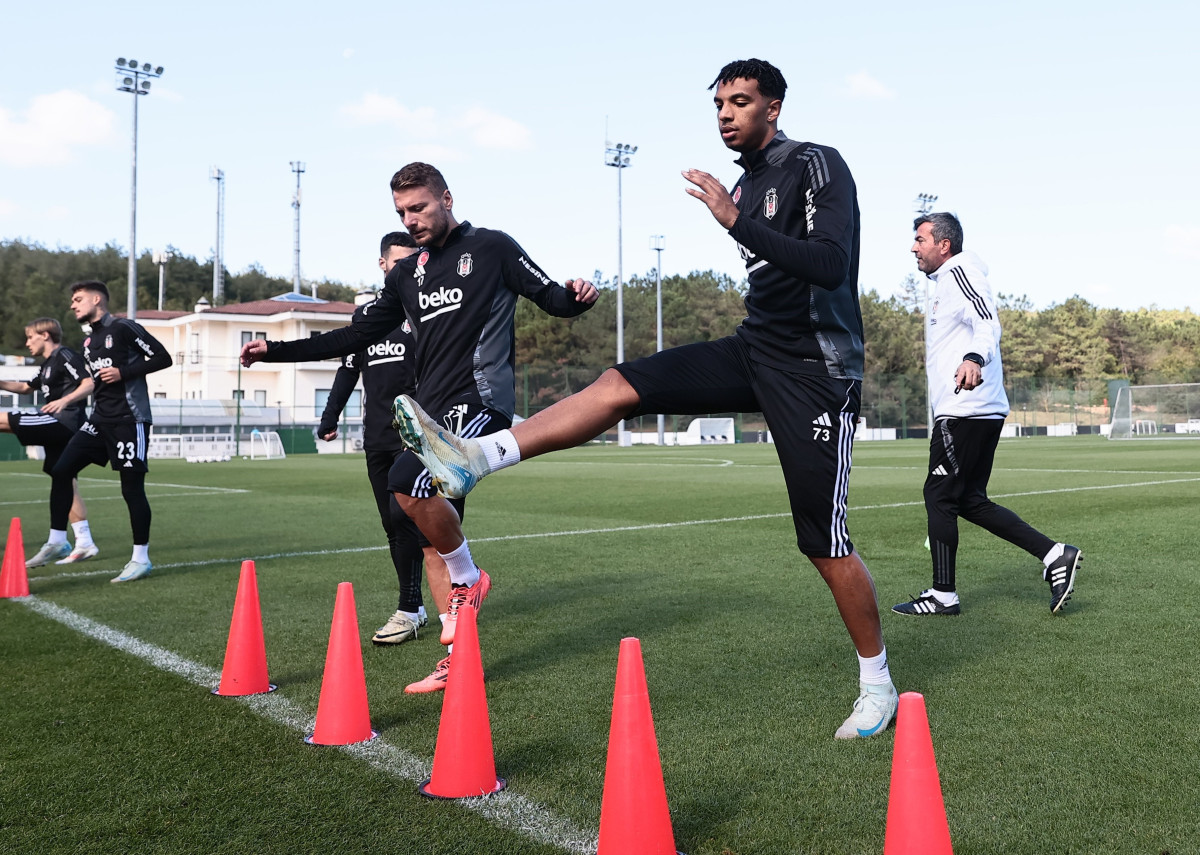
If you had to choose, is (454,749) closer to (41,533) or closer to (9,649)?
(9,649)

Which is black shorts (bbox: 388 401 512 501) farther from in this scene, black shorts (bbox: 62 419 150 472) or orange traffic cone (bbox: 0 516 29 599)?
black shorts (bbox: 62 419 150 472)

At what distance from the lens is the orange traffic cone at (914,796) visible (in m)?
2.18

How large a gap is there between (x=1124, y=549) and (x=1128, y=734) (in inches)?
190

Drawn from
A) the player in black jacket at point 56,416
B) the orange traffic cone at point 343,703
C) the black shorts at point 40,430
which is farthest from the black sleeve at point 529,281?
the black shorts at point 40,430

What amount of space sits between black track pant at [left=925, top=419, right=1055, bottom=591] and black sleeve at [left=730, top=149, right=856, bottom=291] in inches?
101

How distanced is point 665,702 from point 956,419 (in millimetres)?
2725

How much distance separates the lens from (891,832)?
221 centimetres

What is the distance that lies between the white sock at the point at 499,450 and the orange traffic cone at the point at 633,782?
2.96ft

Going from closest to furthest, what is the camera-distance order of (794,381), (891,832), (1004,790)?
(891,832), (1004,790), (794,381)

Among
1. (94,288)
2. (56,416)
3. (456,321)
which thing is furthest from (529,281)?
(56,416)

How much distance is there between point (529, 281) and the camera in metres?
4.59

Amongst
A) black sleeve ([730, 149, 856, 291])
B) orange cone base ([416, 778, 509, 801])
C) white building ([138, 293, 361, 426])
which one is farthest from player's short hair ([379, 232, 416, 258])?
white building ([138, 293, 361, 426])

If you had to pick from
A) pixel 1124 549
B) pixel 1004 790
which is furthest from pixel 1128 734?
pixel 1124 549

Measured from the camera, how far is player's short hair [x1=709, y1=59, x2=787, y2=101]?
3508 millimetres
